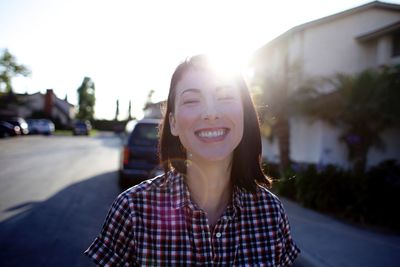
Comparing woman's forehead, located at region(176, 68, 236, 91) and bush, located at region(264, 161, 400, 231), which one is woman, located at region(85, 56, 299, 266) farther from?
bush, located at region(264, 161, 400, 231)

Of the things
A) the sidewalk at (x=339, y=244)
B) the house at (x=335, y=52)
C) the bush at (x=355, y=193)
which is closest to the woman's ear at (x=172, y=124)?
the sidewalk at (x=339, y=244)

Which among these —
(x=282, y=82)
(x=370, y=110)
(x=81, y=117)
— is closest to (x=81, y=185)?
(x=282, y=82)

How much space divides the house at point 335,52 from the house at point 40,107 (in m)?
47.5

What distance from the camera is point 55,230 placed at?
5680 mm

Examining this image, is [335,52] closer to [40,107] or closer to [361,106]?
[361,106]

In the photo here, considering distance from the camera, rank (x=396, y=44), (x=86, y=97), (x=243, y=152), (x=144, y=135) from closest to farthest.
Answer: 1. (x=243, y=152)
2. (x=144, y=135)
3. (x=396, y=44)
4. (x=86, y=97)

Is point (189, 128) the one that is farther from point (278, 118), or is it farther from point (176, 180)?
point (278, 118)

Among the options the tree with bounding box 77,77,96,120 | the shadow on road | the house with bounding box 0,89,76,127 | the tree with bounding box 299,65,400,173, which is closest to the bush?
the tree with bounding box 299,65,400,173

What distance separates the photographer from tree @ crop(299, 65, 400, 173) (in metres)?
10.4

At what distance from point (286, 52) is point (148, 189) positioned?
1686 cm

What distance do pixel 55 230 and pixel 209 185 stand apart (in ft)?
15.7

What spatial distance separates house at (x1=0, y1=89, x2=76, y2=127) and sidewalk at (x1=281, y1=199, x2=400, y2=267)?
54562 mm

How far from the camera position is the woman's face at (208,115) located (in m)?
1.55

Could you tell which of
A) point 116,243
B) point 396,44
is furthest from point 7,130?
point 116,243
